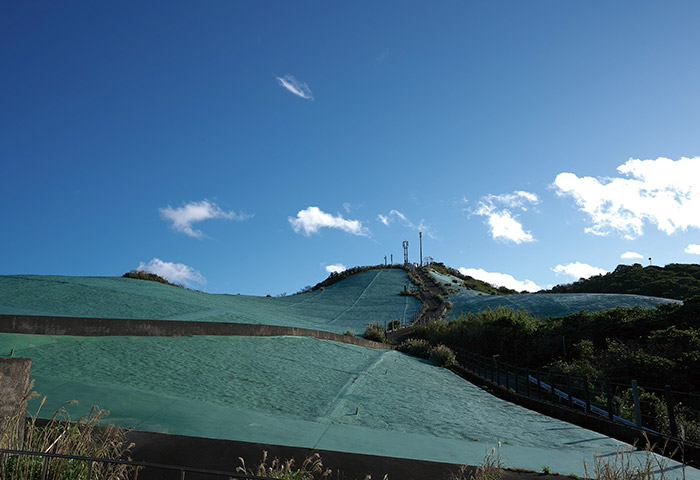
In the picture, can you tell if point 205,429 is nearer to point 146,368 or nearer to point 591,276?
point 146,368

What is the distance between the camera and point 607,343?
61.6 feet

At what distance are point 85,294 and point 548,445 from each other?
514 inches

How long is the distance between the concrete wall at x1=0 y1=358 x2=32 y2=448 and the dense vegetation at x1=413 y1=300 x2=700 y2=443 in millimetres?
11311

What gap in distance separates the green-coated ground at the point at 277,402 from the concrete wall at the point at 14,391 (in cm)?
128

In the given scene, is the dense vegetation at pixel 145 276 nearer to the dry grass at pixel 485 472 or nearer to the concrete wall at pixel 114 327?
the concrete wall at pixel 114 327

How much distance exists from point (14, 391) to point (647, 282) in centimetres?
5104

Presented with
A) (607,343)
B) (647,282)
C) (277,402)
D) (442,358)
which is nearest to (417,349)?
(442,358)

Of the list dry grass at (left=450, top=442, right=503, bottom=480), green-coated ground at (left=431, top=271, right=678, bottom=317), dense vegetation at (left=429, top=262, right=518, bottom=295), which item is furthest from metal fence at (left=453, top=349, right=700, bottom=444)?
dense vegetation at (left=429, top=262, right=518, bottom=295)

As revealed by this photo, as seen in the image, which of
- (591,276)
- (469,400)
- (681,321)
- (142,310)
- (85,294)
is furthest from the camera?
(591,276)

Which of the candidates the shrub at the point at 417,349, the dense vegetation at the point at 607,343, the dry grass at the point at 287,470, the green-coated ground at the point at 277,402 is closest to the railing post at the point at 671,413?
the dense vegetation at the point at 607,343

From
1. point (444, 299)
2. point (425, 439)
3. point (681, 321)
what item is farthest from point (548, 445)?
point (444, 299)

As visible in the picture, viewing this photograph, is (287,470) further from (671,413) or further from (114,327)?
(671,413)

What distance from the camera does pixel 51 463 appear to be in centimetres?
404

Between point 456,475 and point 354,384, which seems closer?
point 456,475
